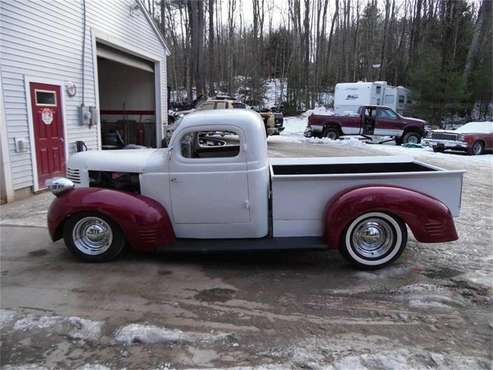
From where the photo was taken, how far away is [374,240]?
4.75 meters

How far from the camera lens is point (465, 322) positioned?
3.66 metres

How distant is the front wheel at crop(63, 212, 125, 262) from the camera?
4.89m

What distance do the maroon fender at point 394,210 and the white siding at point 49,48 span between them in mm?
6789

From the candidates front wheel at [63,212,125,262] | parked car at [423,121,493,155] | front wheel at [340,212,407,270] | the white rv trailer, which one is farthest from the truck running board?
the white rv trailer

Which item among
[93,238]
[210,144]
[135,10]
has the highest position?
[135,10]

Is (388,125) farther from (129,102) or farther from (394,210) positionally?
(394,210)

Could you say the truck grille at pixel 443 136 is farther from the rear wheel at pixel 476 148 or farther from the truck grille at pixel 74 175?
the truck grille at pixel 74 175

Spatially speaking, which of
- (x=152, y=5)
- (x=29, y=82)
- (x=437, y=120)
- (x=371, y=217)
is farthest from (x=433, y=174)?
(x=152, y=5)

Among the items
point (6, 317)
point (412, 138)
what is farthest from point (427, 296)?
point (412, 138)

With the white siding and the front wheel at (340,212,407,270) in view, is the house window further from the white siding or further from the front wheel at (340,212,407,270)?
the front wheel at (340,212,407,270)

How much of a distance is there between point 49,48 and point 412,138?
54.2ft

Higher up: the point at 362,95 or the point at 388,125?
the point at 362,95

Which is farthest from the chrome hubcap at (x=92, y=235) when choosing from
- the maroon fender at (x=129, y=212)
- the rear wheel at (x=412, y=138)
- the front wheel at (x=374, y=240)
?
the rear wheel at (x=412, y=138)

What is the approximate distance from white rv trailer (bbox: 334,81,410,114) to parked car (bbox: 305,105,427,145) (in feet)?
18.1
